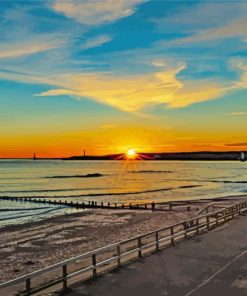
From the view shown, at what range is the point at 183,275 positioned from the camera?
14180 mm

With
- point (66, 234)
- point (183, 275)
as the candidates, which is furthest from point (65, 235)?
point (183, 275)

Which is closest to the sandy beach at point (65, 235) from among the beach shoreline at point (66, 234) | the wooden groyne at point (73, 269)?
the beach shoreline at point (66, 234)

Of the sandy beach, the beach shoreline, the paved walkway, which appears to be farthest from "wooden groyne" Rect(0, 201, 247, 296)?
the beach shoreline

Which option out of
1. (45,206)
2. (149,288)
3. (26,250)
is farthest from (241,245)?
(45,206)

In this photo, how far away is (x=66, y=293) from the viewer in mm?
12242

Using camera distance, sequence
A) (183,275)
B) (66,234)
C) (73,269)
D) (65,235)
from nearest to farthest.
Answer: (183,275), (73,269), (65,235), (66,234)

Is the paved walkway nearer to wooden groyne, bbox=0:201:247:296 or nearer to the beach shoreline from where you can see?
wooden groyne, bbox=0:201:247:296

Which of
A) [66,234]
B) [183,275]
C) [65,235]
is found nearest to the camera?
[183,275]

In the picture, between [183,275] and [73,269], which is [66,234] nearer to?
[73,269]

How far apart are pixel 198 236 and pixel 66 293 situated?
39.2 feet

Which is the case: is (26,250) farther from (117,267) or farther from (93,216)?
(93,216)

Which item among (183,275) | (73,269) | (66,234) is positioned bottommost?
(66,234)

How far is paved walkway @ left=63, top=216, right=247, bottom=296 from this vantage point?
12.4 meters

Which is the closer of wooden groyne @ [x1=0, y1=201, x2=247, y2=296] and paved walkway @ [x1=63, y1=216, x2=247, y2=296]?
wooden groyne @ [x1=0, y1=201, x2=247, y2=296]
